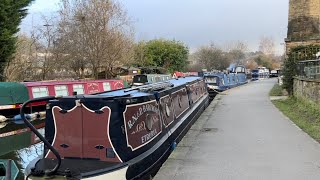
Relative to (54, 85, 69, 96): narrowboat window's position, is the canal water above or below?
below

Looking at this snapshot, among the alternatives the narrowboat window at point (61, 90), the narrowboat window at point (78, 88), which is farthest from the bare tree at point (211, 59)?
the narrowboat window at point (61, 90)

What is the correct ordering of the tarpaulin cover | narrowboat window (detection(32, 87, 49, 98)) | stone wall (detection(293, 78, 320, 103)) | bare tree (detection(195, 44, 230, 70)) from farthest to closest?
bare tree (detection(195, 44, 230, 70)), narrowboat window (detection(32, 87, 49, 98)), the tarpaulin cover, stone wall (detection(293, 78, 320, 103))

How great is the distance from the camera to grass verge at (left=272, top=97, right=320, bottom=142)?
34.8ft

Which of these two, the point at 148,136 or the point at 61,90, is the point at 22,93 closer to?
the point at 61,90

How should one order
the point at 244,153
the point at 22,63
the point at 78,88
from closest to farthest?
1. the point at 244,153
2. the point at 78,88
3. the point at 22,63

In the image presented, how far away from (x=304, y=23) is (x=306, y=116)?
633 inches

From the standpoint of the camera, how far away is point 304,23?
2809cm

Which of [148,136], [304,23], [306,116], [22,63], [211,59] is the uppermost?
[304,23]

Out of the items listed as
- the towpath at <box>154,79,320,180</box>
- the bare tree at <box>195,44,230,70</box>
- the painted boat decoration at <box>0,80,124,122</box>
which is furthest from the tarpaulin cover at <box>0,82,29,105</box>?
the bare tree at <box>195,44,230,70</box>

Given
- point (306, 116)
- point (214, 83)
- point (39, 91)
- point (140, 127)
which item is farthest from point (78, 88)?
point (140, 127)

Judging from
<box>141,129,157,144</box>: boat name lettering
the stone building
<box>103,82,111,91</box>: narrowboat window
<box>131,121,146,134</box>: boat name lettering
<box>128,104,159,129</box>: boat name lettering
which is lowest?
<box>103,82,111,91</box>: narrowboat window

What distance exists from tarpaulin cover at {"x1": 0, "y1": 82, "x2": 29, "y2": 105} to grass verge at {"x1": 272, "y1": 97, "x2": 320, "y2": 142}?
428 inches

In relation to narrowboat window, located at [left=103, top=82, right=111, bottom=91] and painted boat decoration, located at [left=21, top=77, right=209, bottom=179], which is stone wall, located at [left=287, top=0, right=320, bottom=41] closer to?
narrowboat window, located at [left=103, top=82, right=111, bottom=91]

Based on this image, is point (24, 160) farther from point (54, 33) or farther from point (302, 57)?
point (54, 33)
